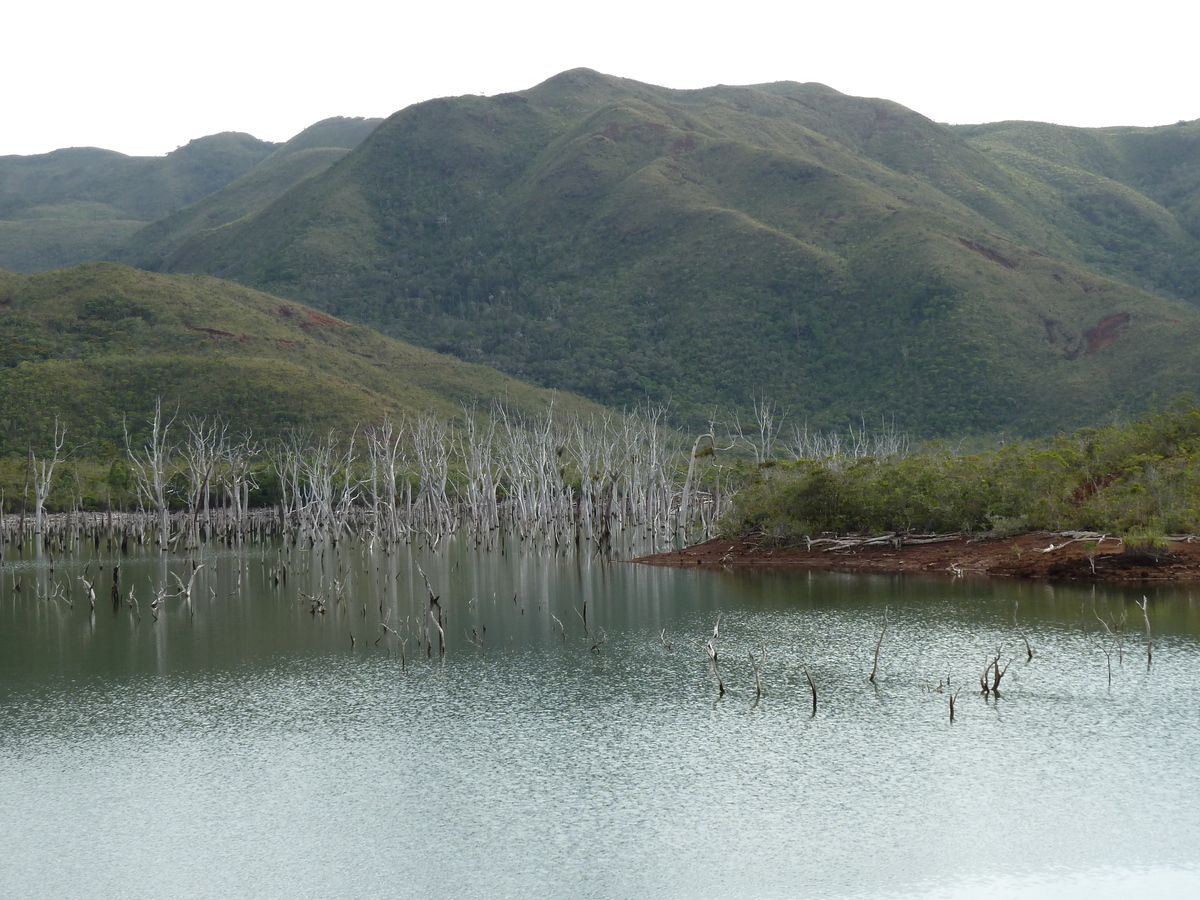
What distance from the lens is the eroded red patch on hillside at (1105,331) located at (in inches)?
3536

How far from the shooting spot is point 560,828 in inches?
516

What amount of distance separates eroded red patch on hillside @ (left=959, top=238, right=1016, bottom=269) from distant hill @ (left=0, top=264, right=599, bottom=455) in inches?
1634

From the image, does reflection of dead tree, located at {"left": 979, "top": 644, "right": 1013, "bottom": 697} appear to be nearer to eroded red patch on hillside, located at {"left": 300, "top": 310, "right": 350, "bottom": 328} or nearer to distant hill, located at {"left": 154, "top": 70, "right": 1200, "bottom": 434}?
distant hill, located at {"left": 154, "top": 70, "right": 1200, "bottom": 434}

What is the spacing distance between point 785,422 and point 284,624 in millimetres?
70370

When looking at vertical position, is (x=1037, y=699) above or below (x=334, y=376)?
below

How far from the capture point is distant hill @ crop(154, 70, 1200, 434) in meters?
92.1

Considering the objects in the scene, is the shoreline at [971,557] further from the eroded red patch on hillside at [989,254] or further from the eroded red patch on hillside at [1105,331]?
the eroded red patch on hillside at [989,254]

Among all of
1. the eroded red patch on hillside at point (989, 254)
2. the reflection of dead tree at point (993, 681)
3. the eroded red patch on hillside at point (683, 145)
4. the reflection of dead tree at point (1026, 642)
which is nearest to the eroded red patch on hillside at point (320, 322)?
the eroded red patch on hillside at point (683, 145)

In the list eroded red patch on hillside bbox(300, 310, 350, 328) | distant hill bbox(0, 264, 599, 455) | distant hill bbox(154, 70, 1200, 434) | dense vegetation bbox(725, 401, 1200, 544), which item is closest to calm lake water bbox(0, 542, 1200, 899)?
dense vegetation bbox(725, 401, 1200, 544)

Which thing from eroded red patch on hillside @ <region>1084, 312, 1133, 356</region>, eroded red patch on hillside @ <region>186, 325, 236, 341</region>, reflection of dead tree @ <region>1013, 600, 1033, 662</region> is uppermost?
eroded red patch on hillside @ <region>186, 325, 236, 341</region>

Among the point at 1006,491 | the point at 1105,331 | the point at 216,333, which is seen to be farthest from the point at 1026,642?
the point at 216,333

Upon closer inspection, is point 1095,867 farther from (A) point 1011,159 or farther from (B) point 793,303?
(A) point 1011,159

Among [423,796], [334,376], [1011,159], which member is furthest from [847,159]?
[423,796]

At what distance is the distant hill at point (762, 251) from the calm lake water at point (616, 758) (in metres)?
53.1
